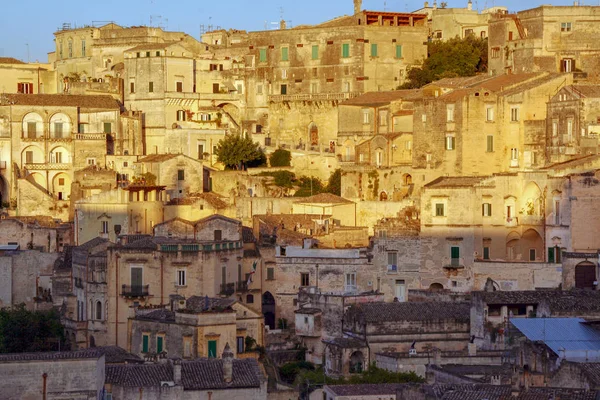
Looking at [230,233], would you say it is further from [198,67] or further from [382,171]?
A: [198,67]

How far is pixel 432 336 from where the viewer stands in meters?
51.0

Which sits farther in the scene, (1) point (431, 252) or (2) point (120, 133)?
(2) point (120, 133)

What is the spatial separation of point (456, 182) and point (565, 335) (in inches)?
700

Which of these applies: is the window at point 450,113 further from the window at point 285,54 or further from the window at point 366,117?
the window at point 285,54

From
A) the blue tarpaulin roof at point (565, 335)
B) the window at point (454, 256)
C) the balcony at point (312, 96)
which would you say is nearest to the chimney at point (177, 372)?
the blue tarpaulin roof at point (565, 335)

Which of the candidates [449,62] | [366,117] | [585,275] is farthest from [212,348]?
[449,62]

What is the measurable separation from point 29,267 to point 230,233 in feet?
26.1

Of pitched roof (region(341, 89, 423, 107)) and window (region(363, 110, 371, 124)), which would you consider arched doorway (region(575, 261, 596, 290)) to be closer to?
pitched roof (region(341, 89, 423, 107))

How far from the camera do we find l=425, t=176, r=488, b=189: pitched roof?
61156 millimetres

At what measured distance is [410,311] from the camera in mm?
51938

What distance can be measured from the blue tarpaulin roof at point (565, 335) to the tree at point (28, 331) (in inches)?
599

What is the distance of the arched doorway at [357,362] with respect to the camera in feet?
161

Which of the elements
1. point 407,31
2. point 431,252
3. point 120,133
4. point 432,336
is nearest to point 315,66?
point 407,31

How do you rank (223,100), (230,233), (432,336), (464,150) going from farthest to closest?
(223,100), (464,150), (230,233), (432,336)
